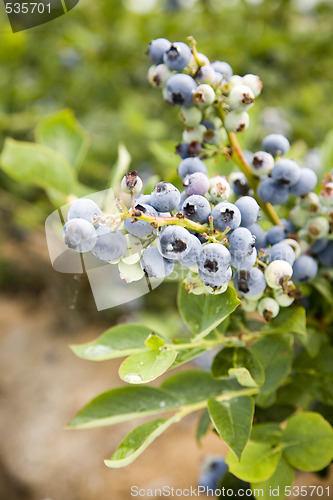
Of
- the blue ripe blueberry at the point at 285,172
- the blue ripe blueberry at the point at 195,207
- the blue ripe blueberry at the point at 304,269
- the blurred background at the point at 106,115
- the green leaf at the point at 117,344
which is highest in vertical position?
the blue ripe blueberry at the point at 195,207

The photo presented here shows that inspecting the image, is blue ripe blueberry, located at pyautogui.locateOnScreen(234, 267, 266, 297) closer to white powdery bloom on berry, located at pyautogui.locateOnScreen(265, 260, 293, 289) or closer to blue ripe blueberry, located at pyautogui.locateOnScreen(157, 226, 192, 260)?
white powdery bloom on berry, located at pyautogui.locateOnScreen(265, 260, 293, 289)

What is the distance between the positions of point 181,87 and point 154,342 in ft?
0.94

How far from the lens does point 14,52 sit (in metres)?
1.64

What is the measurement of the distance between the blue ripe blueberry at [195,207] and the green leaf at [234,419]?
0.79ft

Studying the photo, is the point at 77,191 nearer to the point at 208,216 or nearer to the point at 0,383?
the point at 208,216

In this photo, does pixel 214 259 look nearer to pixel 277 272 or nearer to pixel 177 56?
pixel 277 272

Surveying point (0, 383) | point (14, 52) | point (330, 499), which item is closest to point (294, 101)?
point (14, 52)

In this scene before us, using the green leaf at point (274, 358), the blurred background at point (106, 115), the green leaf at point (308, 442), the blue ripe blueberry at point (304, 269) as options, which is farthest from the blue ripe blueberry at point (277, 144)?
the blurred background at point (106, 115)

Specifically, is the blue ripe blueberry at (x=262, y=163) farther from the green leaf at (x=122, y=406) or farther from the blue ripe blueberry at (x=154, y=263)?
the green leaf at (x=122, y=406)

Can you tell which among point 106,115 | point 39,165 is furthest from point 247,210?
point 106,115

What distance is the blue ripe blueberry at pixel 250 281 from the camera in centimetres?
50

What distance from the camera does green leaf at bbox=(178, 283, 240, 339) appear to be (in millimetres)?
481

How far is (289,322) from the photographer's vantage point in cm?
57

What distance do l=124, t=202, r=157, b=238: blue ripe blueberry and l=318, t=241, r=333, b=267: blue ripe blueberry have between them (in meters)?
0.31
